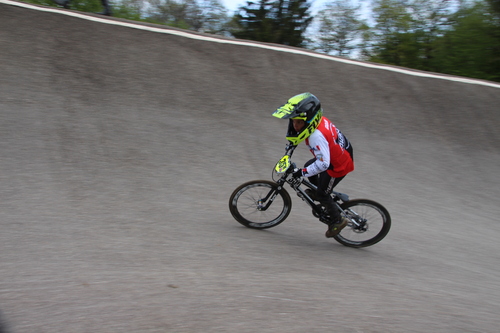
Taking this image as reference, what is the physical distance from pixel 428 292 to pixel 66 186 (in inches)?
201

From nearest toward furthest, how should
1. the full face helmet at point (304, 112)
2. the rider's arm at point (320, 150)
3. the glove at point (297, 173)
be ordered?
the full face helmet at point (304, 112) → the rider's arm at point (320, 150) → the glove at point (297, 173)

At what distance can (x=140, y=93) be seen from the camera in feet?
33.1

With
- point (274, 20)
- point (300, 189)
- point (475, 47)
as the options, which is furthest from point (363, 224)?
point (274, 20)

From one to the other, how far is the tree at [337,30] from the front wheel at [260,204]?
28.6 m

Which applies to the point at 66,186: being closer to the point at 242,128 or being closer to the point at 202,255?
the point at 202,255

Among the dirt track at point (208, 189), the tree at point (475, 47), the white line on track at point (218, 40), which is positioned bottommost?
the dirt track at point (208, 189)

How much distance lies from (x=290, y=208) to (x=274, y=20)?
81.7ft

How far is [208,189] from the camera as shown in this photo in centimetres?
698

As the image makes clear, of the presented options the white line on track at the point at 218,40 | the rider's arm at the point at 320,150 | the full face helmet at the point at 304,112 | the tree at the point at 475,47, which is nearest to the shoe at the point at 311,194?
the rider's arm at the point at 320,150

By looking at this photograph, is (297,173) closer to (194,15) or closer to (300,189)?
(300,189)

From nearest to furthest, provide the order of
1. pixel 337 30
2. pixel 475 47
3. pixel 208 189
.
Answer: pixel 208 189
pixel 475 47
pixel 337 30

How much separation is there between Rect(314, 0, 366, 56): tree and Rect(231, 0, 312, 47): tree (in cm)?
368

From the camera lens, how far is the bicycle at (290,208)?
211 inches

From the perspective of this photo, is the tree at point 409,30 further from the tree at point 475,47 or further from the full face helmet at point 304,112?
the full face helmet at point 304,112
